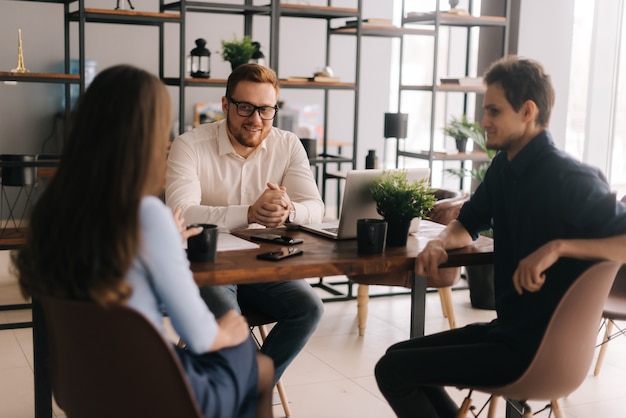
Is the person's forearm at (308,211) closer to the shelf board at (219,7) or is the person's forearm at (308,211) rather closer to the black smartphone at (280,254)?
the black smartphone at (280,254)

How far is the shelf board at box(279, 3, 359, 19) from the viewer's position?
4.76 metres

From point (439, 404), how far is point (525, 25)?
3.79 metres

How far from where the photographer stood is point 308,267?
2.20m

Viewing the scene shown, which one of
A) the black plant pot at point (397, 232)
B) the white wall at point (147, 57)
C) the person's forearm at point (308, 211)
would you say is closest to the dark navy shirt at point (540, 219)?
the black plant pot at point (397, 232)

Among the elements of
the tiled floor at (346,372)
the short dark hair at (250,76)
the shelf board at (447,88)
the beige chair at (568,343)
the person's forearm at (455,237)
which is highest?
the short dark hair at (250,76)

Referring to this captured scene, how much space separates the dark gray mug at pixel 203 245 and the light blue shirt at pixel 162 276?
1.68ft

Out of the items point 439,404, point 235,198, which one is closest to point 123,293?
point 439,404

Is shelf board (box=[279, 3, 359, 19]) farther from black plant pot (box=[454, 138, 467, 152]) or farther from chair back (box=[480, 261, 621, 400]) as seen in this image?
chair back (box=[480, 261, 621, 400])

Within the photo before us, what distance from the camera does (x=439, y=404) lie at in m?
2.35

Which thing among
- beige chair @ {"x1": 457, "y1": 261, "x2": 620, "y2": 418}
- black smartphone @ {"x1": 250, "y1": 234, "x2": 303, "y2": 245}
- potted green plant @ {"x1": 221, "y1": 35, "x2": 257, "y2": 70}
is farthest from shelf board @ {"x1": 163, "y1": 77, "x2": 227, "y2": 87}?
beige chair @ {"x1": 457, "y1": 261, "x2": 620, "y2": 418}

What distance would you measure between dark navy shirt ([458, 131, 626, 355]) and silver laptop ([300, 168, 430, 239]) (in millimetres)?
301

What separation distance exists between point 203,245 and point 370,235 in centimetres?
50

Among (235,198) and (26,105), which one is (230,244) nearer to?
(235,198)

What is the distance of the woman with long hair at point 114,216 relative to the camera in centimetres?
152
